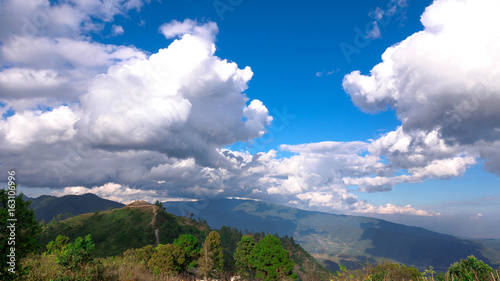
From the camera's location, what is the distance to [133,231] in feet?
446

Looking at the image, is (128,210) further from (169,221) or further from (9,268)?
(9,268)

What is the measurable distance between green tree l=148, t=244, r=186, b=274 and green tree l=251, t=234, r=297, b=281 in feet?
62.6

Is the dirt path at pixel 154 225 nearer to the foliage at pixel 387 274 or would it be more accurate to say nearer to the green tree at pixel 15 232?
the foliage at pixel 387 274

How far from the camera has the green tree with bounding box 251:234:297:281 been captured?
A: 60.5 metres

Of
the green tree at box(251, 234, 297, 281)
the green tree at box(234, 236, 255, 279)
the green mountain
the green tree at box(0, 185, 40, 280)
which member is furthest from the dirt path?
the green tree at box(0, 185, 40, 280)

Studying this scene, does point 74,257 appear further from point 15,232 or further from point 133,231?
point 133,231

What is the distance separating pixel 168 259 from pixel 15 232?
44236 millimetres

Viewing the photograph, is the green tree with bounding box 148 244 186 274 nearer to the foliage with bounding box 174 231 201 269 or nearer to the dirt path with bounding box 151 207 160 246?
the foliage with bounding box 174 231 201 269

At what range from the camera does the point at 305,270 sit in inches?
6334

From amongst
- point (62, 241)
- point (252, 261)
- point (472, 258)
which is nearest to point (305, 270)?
point (252, 261)

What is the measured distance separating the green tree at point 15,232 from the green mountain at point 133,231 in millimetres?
113856

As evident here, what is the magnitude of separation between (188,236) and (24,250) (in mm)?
57516

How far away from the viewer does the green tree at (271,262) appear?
60500mm

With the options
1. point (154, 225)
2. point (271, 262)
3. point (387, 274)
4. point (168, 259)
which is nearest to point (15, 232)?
point (387, 274)
